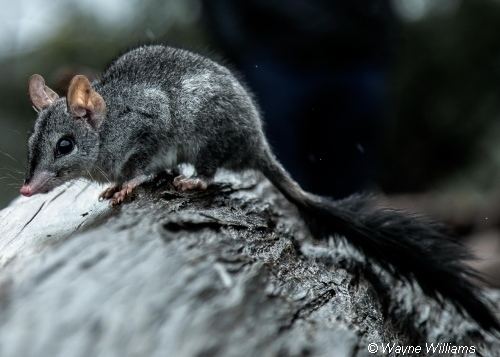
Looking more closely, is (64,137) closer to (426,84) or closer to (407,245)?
(407,245)

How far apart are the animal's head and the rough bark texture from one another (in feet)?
0.92

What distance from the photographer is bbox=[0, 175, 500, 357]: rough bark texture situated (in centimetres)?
213

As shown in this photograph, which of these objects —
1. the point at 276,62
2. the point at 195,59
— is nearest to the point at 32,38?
the point at 276,62

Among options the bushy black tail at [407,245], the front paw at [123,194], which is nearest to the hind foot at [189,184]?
the front paw at [123,194]

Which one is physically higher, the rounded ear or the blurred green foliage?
the blurred green foliage

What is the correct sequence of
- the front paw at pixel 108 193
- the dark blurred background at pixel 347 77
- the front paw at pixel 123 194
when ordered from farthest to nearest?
the dark blurred background at pixel 347 77 < the front paw at pixel 108 193 < the front paw at pixel 123 194

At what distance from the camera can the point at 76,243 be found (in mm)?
2512

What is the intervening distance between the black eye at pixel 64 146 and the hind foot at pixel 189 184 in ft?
1.84

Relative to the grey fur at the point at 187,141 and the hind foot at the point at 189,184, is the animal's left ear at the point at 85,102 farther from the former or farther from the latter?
the hind foot at the point at 189,184

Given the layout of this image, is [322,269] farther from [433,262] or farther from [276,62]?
[276,62]

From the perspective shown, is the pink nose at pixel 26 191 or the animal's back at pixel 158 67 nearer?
the pink nose at pixel 26 191

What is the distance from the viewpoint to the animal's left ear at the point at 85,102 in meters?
3.63

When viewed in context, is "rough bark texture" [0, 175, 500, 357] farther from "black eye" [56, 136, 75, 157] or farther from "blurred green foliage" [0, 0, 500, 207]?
"blurred green foliage" [0, 0, 500, 207]

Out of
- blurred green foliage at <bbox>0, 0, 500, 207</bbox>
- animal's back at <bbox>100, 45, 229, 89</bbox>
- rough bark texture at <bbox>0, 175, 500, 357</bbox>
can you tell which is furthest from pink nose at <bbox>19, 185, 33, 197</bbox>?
blurred green foliage at <bbox>0, 0, 500, 207</bbox>
